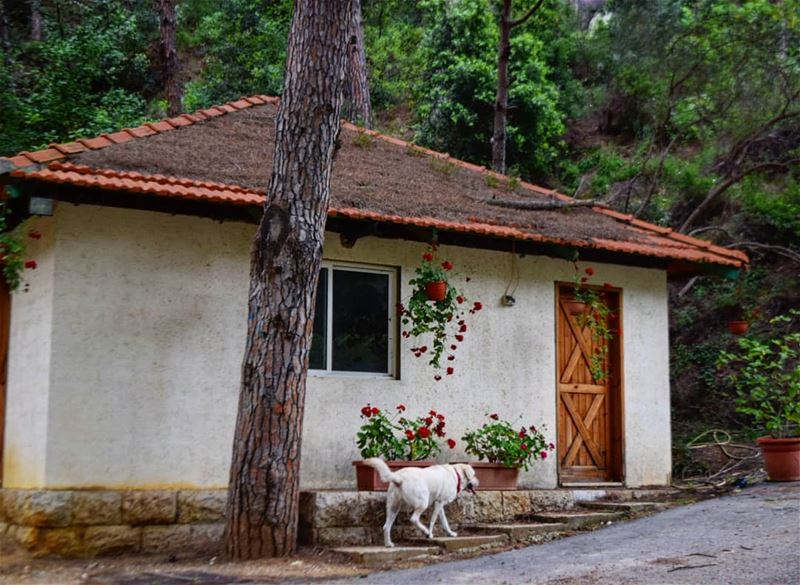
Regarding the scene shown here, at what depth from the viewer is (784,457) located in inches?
452

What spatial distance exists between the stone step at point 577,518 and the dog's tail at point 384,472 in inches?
86.8

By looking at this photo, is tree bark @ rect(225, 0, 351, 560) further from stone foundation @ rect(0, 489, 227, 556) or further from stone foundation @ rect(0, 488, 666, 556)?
stone foundation @ rect(0, 489, 227, 556)

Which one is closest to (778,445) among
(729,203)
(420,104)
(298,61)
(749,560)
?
Answer: (749,560)

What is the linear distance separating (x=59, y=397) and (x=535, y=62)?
1643 cm

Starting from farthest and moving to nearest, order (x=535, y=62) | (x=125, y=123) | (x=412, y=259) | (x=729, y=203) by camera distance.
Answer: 1. (x=535, y=62)
2. (x=729, y=203)
3. (x=125, y=123)
4. (x=412, y=259)

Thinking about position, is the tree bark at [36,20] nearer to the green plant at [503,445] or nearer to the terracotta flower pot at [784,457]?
the green plant at [503,445]

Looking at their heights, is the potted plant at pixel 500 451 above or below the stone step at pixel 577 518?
above

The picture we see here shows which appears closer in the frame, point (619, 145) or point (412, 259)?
point (412, 259)

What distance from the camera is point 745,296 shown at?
713 inches

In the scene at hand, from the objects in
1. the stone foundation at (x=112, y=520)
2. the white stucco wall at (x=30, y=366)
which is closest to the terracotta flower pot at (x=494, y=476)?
the stone foundation at (x=112, y=520)

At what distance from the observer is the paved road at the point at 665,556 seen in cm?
713

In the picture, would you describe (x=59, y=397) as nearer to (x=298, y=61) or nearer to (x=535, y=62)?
(x=298, y=61)

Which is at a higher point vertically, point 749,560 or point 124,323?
point 124,323

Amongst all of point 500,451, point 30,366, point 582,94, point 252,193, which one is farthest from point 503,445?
point 582,94
